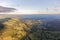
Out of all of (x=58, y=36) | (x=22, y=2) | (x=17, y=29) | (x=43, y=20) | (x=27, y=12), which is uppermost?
(x=22, y=2)

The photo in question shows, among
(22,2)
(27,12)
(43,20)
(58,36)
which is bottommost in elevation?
(58,36)

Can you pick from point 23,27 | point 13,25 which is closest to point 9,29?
point 13,25

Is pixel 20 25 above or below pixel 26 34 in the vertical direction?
above

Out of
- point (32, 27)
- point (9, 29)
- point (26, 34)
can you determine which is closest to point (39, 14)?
point (32, 27)

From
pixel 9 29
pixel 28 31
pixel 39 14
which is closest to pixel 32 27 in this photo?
pixel 28 31

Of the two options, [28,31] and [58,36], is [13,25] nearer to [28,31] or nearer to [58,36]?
[28,31]

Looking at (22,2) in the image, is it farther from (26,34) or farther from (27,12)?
(26,34)

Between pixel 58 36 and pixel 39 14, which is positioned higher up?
pixel 39 14

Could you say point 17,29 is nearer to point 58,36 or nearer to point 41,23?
point 41,23
